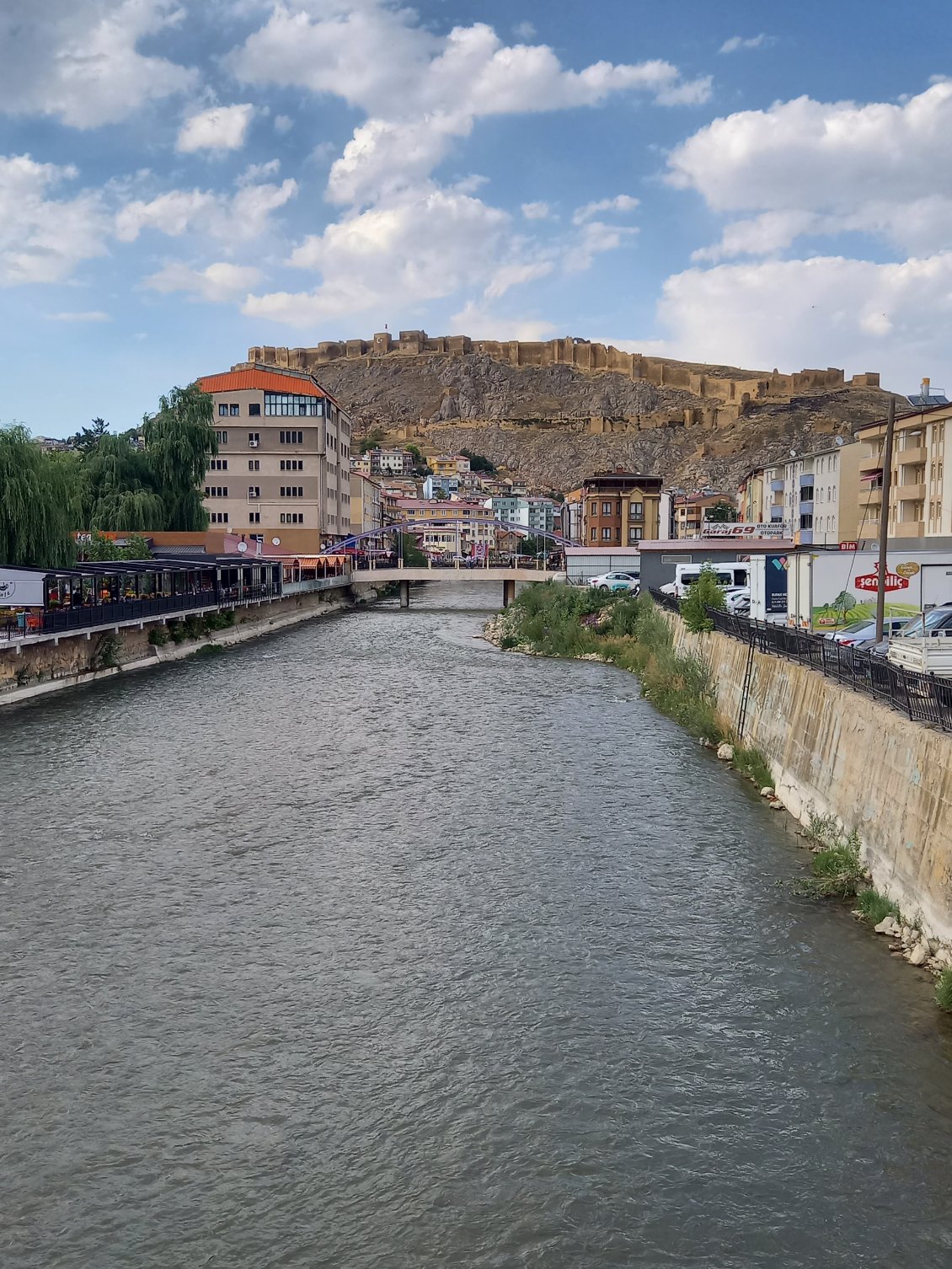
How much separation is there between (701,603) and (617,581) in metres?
28.4

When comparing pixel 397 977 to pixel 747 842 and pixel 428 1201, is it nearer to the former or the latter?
pixel 428 1201

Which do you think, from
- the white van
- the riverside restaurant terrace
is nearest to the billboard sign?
the white van

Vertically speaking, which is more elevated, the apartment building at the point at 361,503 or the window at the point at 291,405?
the window at the point at 291,405

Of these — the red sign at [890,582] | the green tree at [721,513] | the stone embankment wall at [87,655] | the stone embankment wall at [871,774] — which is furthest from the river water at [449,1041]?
the green tree at [721,513]

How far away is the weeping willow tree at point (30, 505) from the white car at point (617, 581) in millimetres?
27296

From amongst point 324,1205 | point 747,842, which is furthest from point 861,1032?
point 747,842

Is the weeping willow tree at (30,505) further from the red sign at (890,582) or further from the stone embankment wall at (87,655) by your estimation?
the red sign at (890,582)

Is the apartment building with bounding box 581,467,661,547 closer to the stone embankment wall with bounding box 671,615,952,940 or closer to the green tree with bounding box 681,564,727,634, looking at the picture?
the green tree with bounding box 681,564,727,634

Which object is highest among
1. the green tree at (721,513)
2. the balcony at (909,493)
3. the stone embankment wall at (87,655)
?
the green tree at (721,513)

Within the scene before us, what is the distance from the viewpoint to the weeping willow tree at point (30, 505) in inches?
1628

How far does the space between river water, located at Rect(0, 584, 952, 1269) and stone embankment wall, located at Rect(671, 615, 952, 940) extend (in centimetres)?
87

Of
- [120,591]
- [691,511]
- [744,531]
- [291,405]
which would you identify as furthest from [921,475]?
[691,511]

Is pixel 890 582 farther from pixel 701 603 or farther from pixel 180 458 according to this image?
pixel 180 458

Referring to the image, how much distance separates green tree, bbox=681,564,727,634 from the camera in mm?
32469
